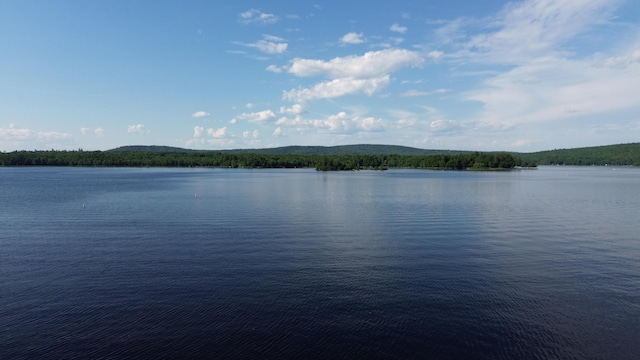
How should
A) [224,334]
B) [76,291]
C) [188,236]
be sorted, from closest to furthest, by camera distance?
1. [224,334]
2. [76,291]
3. [188,236]

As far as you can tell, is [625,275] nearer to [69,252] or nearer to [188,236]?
[188,236]

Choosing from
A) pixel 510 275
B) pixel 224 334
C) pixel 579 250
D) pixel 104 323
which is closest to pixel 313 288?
pixel 224 334

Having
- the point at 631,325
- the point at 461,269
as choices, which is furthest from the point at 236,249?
the point at 631,325

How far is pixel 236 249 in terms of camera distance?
25.3m

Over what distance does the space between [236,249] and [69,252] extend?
993 cm

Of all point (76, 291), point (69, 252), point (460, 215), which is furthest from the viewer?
point (460, 215)

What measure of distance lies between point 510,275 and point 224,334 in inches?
567

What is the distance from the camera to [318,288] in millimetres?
18047

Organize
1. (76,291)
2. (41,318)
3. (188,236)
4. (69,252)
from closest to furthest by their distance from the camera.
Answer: (41,318) → (76,291) → (69,252) → (188,236)

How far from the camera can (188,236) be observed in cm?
2962

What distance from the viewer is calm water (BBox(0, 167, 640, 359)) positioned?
1334 centimetres

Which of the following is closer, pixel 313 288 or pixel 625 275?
pixel 313 288

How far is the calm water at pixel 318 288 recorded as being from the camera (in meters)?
13.3

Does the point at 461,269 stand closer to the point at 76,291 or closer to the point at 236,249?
the point at 236,249
